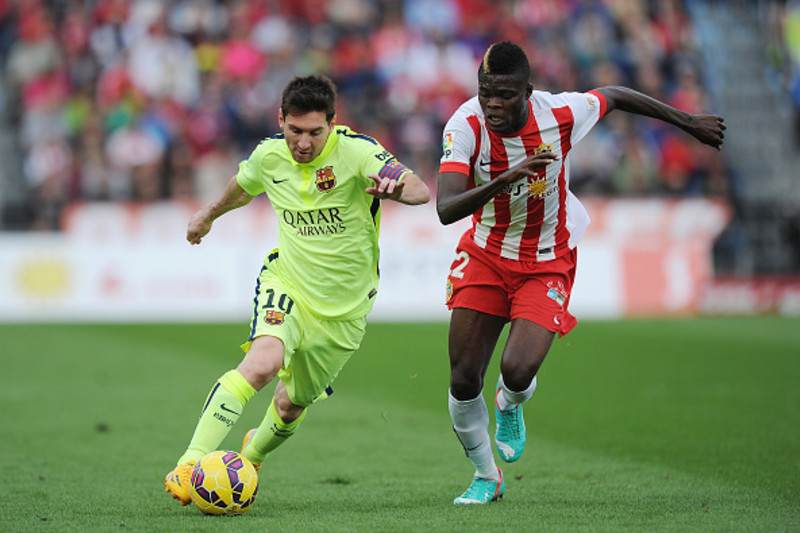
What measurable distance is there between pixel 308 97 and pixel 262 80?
16.5 m

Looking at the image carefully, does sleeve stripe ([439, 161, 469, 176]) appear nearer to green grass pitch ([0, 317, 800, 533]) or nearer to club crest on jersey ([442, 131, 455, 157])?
club crest on jersey ([442, 131, 455, 157])

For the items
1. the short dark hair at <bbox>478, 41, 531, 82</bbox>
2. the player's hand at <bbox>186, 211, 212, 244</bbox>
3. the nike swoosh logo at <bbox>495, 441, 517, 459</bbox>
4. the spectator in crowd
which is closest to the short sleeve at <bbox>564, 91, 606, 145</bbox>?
the short dark hair at <bbox>478, 41, 531, 82</bbox>

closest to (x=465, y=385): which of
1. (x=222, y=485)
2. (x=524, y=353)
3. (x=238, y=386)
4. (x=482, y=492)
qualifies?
(x=524, y=353)

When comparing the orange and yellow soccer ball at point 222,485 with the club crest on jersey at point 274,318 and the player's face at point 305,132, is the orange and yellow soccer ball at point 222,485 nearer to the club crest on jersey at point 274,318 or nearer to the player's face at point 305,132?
the club crest on jersey at point 274,318

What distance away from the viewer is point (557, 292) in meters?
6.66

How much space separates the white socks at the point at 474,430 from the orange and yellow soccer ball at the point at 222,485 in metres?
1.36

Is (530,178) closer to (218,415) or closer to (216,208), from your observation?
(216,208)

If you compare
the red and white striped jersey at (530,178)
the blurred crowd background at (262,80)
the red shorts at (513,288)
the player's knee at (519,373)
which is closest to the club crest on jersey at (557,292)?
the red shorts at (513,288)

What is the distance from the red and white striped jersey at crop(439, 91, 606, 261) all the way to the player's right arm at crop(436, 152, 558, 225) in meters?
0.11

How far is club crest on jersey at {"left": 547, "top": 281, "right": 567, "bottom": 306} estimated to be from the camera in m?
6.62

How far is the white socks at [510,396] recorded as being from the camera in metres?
6.54

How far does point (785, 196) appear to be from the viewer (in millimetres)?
23047

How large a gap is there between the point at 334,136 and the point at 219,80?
16.2 metres

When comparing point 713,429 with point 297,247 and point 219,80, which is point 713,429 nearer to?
point 297,247
